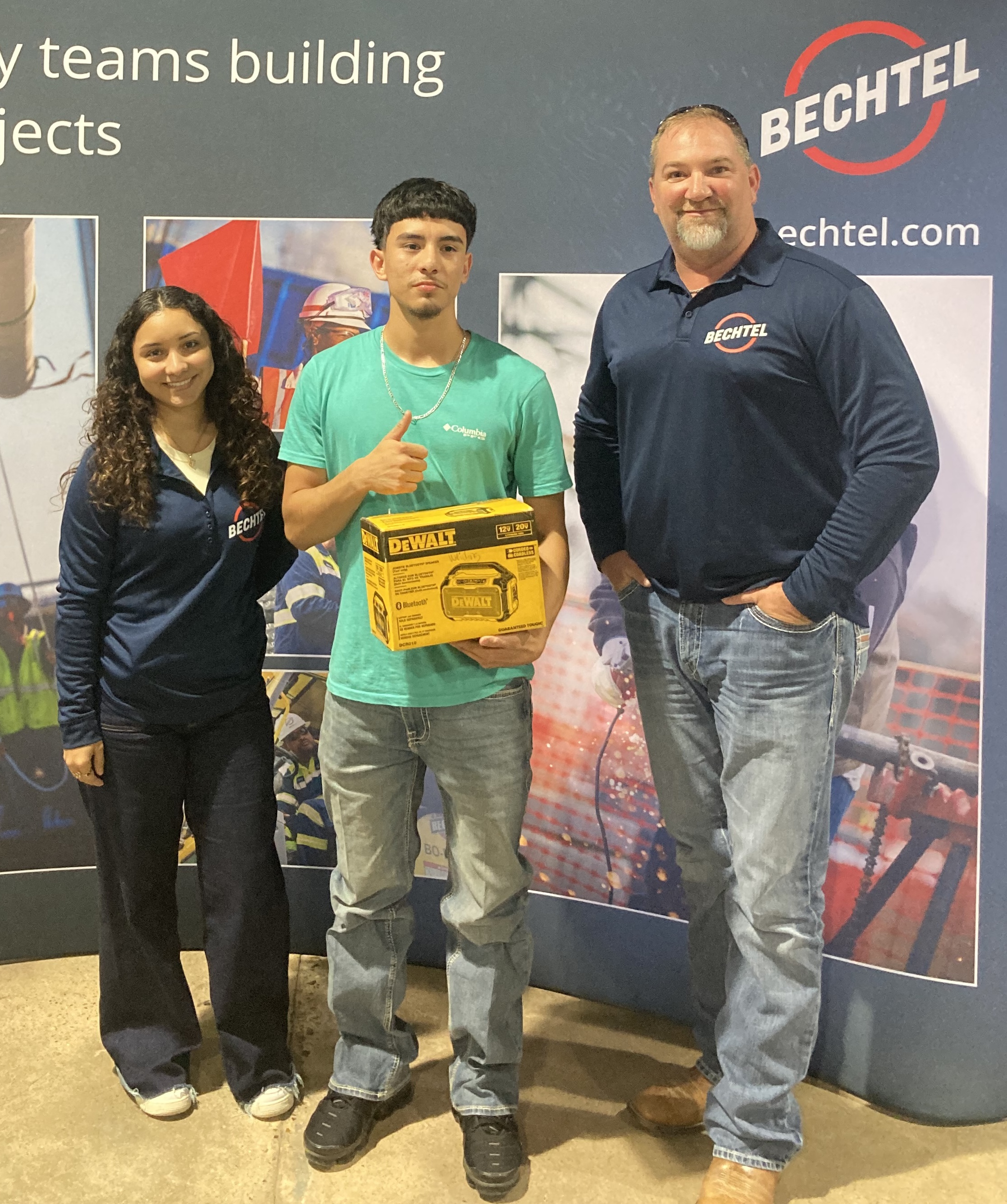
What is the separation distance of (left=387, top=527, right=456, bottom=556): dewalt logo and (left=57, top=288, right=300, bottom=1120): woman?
1.70ft

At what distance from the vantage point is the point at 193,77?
8.03 ft

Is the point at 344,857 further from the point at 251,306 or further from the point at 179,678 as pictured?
the point at 251,306

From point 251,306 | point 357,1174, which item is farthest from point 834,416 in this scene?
point 357,1174

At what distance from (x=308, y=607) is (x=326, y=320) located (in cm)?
73

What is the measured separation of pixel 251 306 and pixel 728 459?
1.37 meters

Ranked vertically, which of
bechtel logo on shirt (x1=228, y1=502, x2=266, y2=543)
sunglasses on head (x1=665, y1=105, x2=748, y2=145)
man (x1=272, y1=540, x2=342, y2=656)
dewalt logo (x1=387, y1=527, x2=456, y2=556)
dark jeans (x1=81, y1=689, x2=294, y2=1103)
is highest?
sunglasses on head (x1=665, y1=105, x2=748, y2=145)

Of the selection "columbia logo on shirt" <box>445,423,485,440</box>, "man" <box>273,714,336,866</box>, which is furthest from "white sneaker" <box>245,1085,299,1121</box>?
"columbia logo on shirt" <box>445,423,485,440</box>

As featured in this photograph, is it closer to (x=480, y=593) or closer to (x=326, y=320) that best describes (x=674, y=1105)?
(x=480, y=593)

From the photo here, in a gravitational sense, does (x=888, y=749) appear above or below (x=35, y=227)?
below

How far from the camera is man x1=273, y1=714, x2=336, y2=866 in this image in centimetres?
276

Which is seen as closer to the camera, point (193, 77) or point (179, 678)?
point (179, 678)

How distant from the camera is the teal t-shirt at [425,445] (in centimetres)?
185

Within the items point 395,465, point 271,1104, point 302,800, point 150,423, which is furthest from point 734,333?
point 271,1104

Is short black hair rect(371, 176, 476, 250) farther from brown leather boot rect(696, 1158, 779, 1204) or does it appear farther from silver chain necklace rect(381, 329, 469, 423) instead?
brown leather boot rect(696, 1158, 779, 1204)
